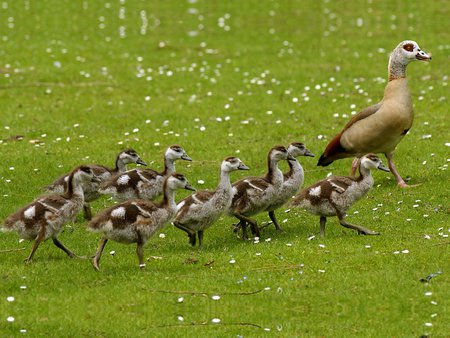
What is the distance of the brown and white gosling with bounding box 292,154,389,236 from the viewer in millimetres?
17016

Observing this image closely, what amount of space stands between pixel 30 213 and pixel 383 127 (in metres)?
8.63

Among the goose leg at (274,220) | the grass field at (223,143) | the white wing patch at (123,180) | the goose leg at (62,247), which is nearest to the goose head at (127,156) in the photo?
the grass field at (223,143)

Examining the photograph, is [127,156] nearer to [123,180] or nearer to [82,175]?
[123,180]

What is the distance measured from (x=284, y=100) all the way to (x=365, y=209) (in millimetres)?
11024

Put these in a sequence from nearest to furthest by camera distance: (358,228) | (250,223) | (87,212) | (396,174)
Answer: (358,228) < (250,223) < (87,212) < (396,174)

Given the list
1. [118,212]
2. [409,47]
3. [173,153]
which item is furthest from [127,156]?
[409,47]

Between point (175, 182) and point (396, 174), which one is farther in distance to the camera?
point (396, 174)

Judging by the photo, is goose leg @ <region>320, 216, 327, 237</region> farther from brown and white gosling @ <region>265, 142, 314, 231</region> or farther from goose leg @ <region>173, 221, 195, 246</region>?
goose leg @ <region>173, 221, 195, 246</region>

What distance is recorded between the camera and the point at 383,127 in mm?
20828

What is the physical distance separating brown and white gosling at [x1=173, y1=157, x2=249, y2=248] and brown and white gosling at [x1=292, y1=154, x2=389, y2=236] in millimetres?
1415

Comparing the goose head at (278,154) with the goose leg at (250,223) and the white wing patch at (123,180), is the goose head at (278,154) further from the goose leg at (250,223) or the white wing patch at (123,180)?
the white wing patch at (123,180)

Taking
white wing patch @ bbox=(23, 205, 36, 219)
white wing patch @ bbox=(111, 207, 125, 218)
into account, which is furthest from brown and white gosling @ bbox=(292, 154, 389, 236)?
white wing patch @ bbox=(23, 205, 36, 219)

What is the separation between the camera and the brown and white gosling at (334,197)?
17.0 metres

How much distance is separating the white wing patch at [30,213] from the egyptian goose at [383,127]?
316 inches
